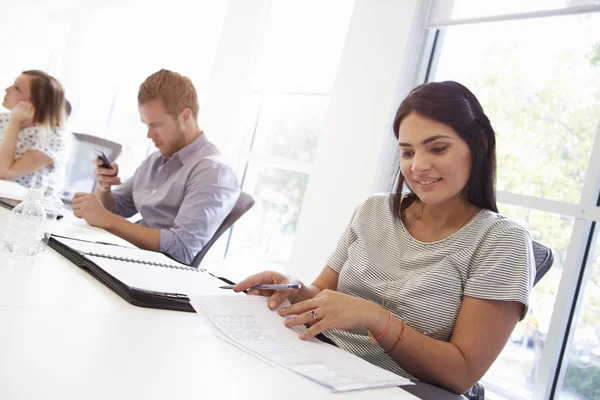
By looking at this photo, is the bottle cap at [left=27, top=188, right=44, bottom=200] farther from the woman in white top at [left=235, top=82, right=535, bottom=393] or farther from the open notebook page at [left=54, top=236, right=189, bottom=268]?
the woman in white top at [left=235, top=82, right=535, bottom=393]

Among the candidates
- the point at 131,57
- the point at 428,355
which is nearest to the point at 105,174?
the point at 428,355

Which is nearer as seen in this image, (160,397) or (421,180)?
(160,397)

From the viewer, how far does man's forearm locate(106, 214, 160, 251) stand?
6.12 feet

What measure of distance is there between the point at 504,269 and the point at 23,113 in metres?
2.59

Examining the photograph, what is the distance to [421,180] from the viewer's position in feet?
4.16

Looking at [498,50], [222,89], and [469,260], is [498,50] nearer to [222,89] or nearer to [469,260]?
[469,260]

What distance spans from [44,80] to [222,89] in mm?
1428

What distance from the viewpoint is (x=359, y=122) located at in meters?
2.88

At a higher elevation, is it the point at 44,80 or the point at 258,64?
the point at 258,64

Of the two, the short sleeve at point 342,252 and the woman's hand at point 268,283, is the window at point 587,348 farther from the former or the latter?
the woman's hand at point 268,283

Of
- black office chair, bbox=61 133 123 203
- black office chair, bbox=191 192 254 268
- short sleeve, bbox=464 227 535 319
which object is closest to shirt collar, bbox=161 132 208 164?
black office chair, bbox=191 192 254 268

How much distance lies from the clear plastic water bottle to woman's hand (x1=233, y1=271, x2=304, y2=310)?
0.46 metres

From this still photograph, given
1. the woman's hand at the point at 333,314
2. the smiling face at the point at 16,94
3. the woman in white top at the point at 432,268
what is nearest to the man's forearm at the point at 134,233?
the woman in white top at the point at 432,268

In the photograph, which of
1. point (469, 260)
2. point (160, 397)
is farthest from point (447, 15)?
point (160, 397)
